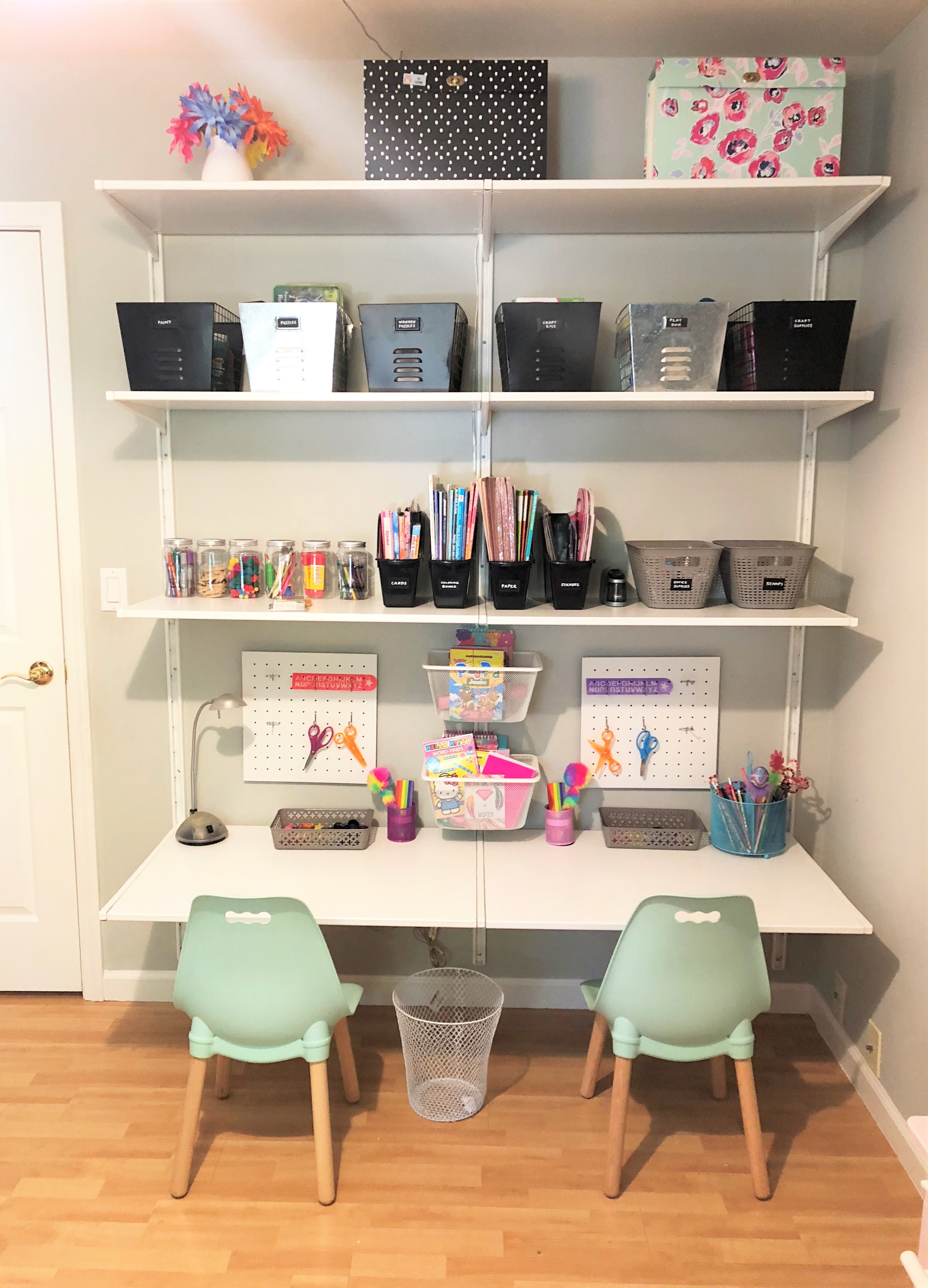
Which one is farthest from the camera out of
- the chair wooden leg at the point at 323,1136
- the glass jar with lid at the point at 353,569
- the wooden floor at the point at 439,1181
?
the glass jar with lid at the point at 353,569

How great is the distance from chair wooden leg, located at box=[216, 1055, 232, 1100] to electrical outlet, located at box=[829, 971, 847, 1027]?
1.58 m

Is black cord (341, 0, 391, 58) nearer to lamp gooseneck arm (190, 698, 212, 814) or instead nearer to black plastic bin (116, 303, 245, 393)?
black plastic bin (116, 303, 245, 393)

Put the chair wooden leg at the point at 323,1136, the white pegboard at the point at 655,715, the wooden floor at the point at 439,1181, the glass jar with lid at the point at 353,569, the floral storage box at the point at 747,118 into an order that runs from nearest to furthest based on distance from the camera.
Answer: the wooden floor at the point at 439,1181
the chair wooden leg at the point at 323,1136
the floral storage box at the point at 747,118
the glass jar with lid at the point at 353,569
the white pegboard at the point at 655,715

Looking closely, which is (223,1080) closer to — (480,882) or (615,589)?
(480,882)

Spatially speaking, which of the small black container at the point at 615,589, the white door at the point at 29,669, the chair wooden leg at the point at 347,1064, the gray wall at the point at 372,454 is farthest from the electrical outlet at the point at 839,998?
the white door at the point at 29,669

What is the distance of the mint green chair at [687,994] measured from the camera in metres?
1.86

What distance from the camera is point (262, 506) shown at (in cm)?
246

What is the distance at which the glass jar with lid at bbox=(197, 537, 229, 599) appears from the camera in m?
2.38

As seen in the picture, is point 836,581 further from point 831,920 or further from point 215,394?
point 215,394

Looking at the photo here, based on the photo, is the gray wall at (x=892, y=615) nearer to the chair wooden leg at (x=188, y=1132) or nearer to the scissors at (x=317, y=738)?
the scissors at (x=317, y=738)

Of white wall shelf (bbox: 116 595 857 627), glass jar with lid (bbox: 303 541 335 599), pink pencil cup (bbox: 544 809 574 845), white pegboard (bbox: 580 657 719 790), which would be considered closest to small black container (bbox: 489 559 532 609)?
white wall shelf (bbox: 116 595 857 627)

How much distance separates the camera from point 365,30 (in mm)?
2129

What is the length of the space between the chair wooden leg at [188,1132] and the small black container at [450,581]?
115 cm

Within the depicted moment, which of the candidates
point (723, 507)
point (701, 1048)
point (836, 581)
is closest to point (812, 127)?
point (723, 507)
